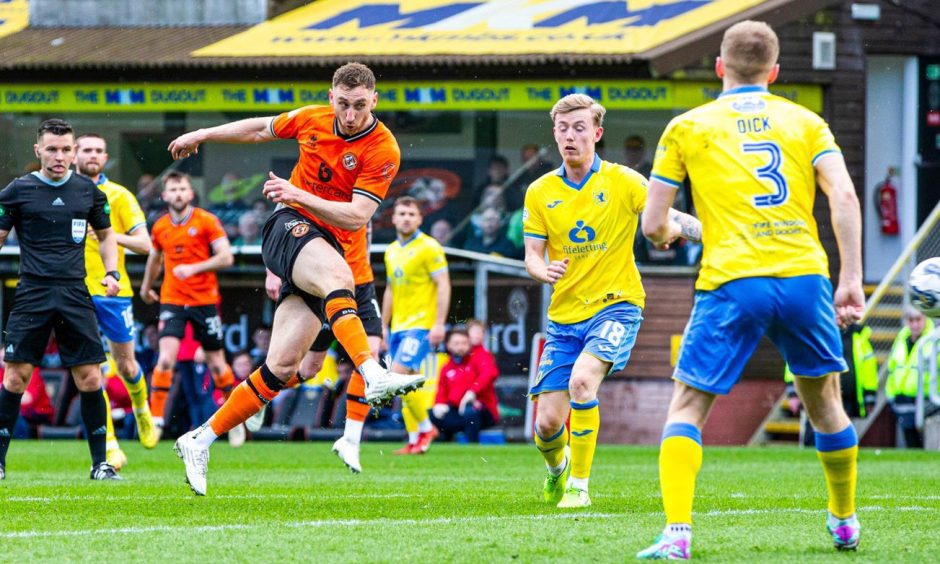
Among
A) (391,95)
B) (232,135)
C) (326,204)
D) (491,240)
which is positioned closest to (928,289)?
(326,204)

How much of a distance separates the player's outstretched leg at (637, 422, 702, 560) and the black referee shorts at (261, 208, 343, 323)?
3049 mm

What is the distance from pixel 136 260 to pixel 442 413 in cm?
516

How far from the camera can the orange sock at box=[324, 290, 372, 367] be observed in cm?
808

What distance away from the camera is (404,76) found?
21.0 meters

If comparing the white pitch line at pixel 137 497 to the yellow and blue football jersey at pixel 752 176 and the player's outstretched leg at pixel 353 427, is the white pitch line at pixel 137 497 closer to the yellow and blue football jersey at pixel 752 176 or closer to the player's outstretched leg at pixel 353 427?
the player's outstretched leg at pixel 353 427

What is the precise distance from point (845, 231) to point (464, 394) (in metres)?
13.1

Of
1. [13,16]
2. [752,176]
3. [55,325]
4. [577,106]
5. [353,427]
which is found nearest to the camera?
[752,176]

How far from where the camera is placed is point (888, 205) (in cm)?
2162

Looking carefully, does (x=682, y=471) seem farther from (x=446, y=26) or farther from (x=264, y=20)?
(x=264, y=20)

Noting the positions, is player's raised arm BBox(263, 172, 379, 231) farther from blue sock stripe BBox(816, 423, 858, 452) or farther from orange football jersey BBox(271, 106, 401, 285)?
blue sock stripe BBox(816, 423, 858, 452)

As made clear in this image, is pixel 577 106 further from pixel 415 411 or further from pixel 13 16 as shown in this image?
pixel 13 16

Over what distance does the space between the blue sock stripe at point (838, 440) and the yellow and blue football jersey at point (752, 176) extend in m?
0.68

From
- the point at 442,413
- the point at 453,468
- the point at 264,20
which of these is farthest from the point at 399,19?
the point at 453,468

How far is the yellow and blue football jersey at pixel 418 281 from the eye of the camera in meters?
15.1
